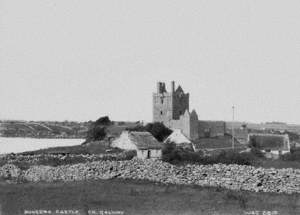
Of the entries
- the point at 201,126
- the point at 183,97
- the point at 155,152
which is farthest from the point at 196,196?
the point at 183,97

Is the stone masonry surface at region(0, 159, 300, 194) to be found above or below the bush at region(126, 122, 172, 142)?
below

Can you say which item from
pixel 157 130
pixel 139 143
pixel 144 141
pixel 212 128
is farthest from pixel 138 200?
pixel 212 128

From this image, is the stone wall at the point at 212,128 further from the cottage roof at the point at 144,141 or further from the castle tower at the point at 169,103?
the cottage roof at the point at 144,141

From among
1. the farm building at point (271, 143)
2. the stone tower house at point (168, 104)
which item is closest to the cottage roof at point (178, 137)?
the farm building at point (271, 143)

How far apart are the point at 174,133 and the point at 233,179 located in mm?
51504

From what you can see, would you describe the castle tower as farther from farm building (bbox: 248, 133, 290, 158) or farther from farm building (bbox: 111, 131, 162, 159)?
farm building (bbox: 111, 131, 162, 159)

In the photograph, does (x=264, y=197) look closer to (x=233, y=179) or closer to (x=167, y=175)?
(x=233, y=179)

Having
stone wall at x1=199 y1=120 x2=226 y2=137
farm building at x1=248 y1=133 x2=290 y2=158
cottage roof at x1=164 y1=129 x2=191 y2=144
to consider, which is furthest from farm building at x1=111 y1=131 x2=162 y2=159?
stone wall at x1=199 y1=120 x2=226 y2=137

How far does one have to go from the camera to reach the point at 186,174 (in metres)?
27.9

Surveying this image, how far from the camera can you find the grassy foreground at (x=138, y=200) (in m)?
20.2

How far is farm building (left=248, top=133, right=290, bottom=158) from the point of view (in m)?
→ 65.0

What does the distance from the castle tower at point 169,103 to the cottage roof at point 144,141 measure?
42.5 metres

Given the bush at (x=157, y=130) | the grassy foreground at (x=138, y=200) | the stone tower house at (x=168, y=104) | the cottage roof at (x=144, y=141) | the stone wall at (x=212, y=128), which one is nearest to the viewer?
the grassy foreground at (x=138, y=200)

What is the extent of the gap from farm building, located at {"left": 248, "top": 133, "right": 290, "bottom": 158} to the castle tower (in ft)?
92.3
